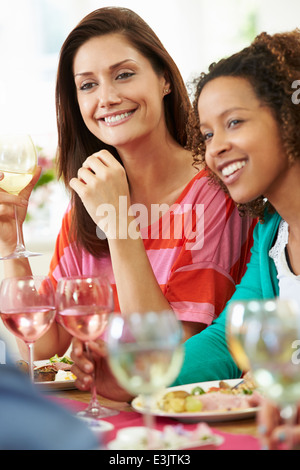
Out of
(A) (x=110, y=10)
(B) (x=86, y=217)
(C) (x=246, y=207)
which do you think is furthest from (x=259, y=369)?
(A) (x=110, y=10)

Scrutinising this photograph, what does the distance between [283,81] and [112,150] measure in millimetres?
848

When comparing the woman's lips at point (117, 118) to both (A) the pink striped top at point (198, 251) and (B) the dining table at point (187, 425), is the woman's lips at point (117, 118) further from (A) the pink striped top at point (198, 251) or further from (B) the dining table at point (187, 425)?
(B) the dining table at point (187, 425)

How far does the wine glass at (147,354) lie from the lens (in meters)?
0.75

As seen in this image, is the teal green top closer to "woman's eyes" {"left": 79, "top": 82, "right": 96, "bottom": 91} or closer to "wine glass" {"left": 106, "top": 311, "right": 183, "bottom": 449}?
"wine glass" {"left": 106, "top": 311, "right": 183, "bottom": 449}

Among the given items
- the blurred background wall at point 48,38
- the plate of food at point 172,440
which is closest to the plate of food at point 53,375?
the plate of food at point 172,440

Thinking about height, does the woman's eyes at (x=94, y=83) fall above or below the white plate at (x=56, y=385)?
above

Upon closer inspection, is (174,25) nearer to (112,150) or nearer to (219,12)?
(219,12)

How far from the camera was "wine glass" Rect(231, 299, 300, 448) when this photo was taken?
708 mm

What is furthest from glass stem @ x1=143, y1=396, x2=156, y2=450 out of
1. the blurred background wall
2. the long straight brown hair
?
the blurred background wall

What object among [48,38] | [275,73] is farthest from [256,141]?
[48,38]

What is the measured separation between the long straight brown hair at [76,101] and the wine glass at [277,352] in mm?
1380

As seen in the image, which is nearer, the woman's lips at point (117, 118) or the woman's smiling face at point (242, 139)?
the woman's smiling face at point (242, 139)

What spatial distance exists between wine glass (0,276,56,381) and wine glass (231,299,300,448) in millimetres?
508

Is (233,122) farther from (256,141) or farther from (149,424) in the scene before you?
(149,424)
